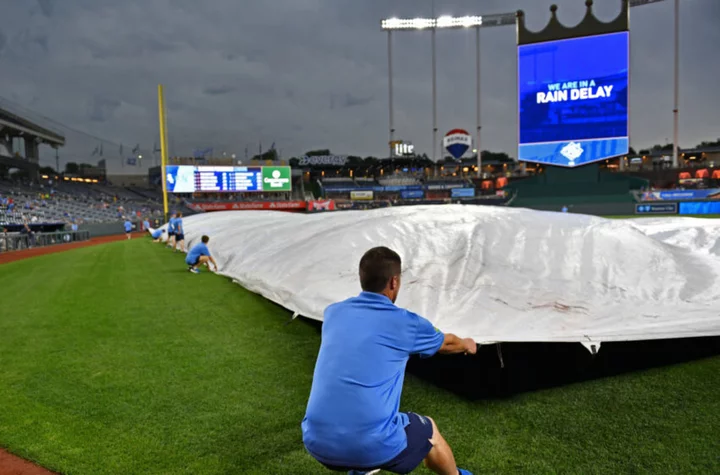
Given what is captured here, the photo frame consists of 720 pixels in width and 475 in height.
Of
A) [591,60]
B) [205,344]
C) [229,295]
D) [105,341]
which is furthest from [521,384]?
[591,60]

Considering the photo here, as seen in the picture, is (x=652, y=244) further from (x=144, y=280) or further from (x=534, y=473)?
(x=144, y=280)

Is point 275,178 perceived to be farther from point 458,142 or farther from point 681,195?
point 681,195

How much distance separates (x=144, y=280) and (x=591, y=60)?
35.3 m

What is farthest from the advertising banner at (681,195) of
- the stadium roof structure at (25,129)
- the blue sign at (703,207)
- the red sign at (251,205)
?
the stadium roof structure at (25,129)

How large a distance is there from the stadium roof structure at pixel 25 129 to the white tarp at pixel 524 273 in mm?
42574

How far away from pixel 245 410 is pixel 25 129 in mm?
48558

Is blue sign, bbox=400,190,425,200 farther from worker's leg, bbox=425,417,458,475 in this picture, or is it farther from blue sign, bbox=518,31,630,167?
worker's leg, bbox=425,417,458,475

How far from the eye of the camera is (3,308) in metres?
7.11

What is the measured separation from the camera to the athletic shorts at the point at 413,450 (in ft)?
6.17

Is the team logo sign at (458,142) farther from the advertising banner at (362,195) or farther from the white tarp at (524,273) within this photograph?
the white tarp at (524,273)

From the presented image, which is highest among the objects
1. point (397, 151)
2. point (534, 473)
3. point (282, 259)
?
point (397, 151)

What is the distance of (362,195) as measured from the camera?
189 ft

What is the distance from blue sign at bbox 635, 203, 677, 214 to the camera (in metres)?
34.6

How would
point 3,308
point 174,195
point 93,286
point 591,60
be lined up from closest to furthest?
point 3,308
point 93,286
point 591,60
point 174,195
